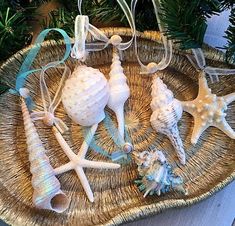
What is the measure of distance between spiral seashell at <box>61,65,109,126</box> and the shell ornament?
7 cm

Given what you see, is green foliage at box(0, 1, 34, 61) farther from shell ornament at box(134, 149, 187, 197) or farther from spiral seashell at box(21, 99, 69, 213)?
shell ornament at box(134, 149, 187, 197)

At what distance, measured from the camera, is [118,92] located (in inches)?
21.3

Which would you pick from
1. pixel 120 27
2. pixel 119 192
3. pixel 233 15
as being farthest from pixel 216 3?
pixel 119 192

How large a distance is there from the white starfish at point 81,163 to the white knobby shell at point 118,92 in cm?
3

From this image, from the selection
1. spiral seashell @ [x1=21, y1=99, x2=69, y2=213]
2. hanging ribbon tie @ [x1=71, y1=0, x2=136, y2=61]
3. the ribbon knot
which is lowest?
spiral seashell @ [x1=21, y1=99, x2=69, y2=213]

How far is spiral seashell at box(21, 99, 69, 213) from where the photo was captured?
509mm

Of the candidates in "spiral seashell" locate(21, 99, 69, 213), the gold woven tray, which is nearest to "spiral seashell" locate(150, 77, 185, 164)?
the gold woven tray

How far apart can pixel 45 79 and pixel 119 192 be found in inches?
6.2

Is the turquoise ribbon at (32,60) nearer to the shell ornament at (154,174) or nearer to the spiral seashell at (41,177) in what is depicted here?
the spiral seashell at (41,177)

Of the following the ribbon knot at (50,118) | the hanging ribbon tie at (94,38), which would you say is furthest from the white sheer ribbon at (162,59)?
the ribbon knot at (50,118)

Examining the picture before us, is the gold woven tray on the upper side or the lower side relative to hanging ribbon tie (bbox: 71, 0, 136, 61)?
lower

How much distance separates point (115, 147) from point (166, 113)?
71mm

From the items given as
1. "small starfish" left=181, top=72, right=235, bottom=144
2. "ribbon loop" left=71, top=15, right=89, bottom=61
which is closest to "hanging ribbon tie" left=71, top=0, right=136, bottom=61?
"ribbon loop" left=71, top=15, right=89, bottom=61

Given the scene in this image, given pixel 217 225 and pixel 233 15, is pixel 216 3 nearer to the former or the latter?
pixel 233 15
